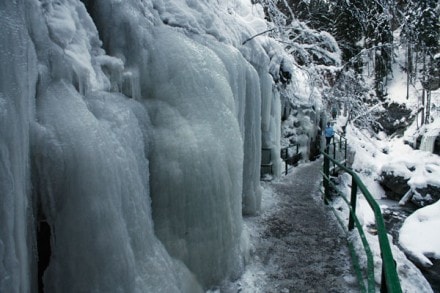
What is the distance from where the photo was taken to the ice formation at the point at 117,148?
1.66m

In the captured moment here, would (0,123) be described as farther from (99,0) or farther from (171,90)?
(99,0)

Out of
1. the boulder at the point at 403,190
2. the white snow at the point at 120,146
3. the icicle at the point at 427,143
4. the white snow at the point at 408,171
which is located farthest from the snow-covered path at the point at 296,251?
the icicle at the point at 427,143

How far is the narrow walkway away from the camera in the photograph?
129 inches

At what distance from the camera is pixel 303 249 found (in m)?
4.03

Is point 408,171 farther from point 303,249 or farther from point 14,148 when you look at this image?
point 14,148

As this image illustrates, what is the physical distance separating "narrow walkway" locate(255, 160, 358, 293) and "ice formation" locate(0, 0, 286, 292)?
503mm

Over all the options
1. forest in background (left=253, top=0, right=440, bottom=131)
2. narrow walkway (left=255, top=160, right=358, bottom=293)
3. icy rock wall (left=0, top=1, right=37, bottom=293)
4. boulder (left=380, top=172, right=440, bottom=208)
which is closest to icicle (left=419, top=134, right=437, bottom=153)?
forest in background (left=253, top=0, right=440, bottom=131)

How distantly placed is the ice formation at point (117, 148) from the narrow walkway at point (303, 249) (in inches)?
19.8

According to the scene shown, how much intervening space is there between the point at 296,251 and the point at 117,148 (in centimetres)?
263

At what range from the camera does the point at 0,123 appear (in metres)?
1.46

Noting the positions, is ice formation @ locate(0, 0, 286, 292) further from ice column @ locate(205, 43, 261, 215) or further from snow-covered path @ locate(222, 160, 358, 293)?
ice column @ locate(205, 43, 261, 215)

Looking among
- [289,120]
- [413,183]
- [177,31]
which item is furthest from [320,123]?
[177,31]

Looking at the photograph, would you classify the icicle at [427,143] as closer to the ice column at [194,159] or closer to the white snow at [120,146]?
the white snow at [120,146]

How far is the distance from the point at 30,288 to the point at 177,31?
2.78m
